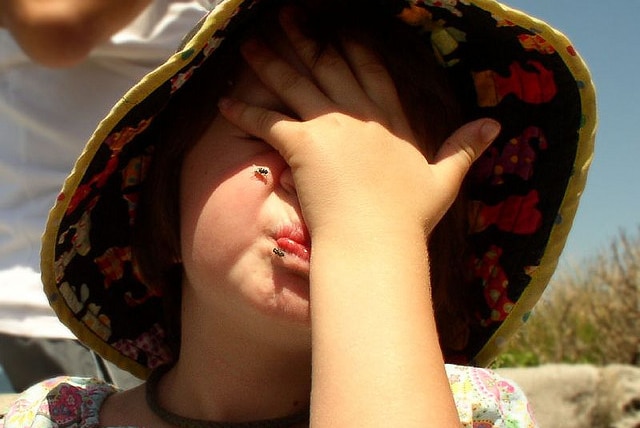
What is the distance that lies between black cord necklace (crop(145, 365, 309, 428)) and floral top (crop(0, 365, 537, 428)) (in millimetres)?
95

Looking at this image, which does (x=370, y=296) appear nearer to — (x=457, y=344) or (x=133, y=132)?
(x=133, y=132)

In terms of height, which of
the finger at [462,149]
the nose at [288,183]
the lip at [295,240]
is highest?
the finger at [462,149]

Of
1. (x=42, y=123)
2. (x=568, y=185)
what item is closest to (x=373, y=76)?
(x=568, y=185)

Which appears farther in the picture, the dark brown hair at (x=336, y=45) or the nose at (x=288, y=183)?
the dark brown hair at (x=336, y=45)

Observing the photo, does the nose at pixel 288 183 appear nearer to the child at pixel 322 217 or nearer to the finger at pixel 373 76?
the child at pixel 322 217

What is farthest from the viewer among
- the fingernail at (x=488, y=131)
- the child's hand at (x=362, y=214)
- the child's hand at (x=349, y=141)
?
the fingernail at (x=488, y=131)

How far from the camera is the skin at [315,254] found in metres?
1.15

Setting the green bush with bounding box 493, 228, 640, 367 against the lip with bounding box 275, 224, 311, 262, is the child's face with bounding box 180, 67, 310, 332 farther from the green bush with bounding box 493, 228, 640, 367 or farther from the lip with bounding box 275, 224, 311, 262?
the green bush with bounding box 493, 228, 640, 367

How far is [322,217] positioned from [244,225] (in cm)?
15

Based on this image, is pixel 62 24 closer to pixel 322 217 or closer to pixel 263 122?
pixel 263 122

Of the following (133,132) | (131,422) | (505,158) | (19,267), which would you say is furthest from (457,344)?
(19,267)

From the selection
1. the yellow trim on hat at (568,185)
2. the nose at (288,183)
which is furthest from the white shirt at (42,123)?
the yellow trim on hat at (568,185)

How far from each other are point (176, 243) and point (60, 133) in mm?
418

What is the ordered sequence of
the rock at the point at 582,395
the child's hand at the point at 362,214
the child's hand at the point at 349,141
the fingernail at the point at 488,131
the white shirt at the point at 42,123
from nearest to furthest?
the child's hand at the point at 362,214 < the child's hand at the point at 349,141 < the fingernail at the point at 488,131 < the white shirt at the point at 42,123 < the rock at the point at 582,395
